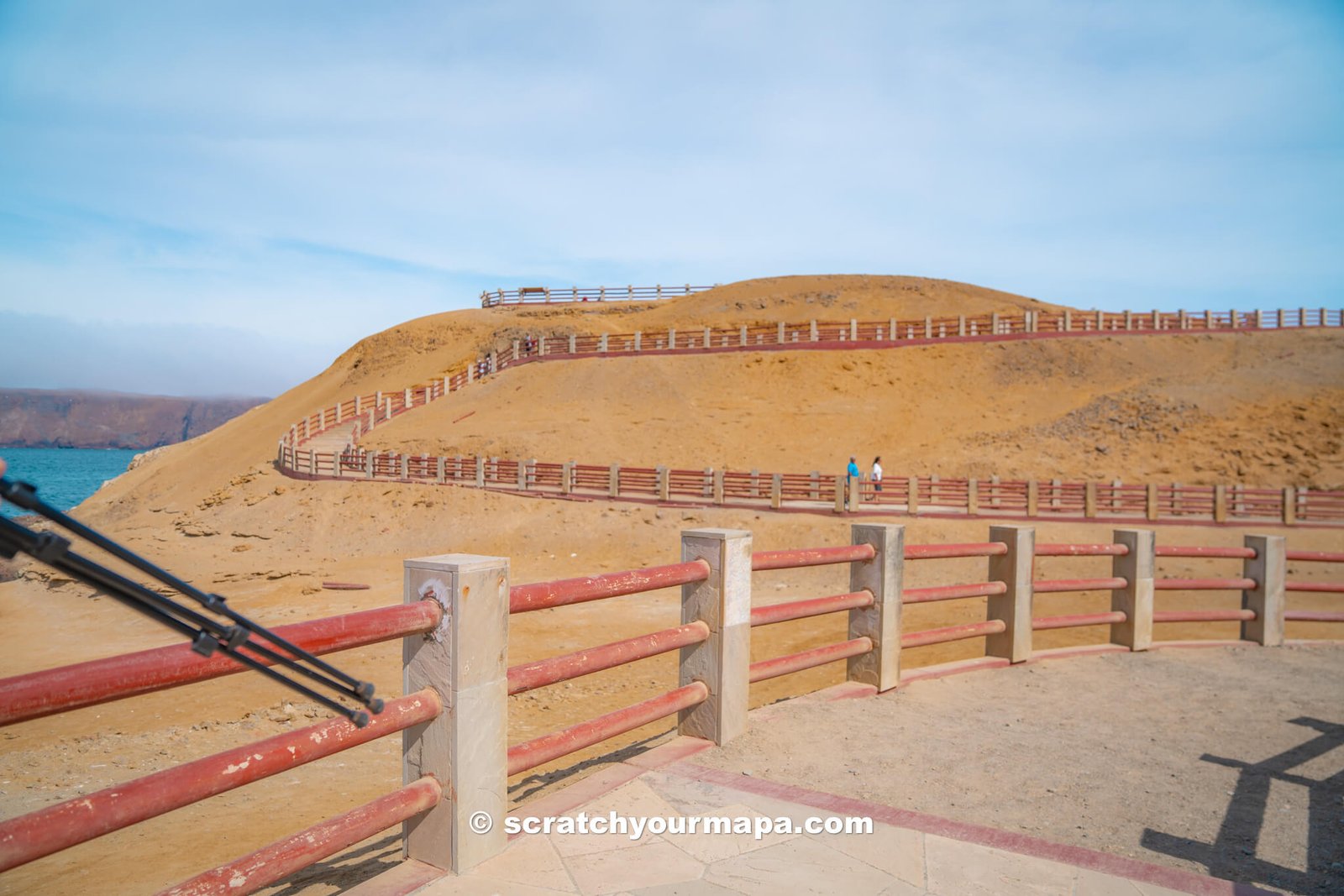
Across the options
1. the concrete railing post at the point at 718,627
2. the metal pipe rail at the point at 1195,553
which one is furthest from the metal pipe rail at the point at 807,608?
the metal pipe rail at the point at 1195,553

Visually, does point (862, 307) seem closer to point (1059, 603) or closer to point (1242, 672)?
point (1059, 603)

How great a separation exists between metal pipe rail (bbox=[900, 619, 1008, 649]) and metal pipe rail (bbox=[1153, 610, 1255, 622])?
208 centimetres

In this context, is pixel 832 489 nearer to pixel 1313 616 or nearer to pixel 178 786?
pixel 1313 616

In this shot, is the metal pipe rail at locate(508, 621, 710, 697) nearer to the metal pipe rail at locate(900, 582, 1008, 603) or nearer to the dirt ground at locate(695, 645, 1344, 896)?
the dirt ground at locate(695, 645, 1344, 896)

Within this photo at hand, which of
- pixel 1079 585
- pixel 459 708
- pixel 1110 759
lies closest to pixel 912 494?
pixel 1079 585

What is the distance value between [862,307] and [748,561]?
2519 inches

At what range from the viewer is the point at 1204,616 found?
31.7 ft

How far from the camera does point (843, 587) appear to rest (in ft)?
67.1

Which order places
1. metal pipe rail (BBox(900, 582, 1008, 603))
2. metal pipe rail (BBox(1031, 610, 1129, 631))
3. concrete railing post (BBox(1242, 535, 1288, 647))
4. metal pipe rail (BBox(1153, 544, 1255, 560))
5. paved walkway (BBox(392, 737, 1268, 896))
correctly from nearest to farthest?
1. paved walkway (BBox(392, 737, 1268, 896))
2. metal pipe rail (BBox(900, 582, 1008, 603))
3. metal pipe rail (BBox(1031, 610, 1129, 631))
4. metal pipe rail (BBox(1153, 544, 1255, 560))
5. concrete railing post (BBox(1242, 535, 1288, 647))

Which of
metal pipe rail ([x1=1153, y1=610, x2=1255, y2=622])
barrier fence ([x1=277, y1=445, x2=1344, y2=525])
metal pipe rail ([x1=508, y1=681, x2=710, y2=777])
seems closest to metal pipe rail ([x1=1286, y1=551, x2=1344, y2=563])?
metal pipe rail ([x1=1153, y1=610, x2=1255, y2=622])

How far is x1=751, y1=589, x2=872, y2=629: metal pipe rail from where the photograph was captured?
20.2 feet

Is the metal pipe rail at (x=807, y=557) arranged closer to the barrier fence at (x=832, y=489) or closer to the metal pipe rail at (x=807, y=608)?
the metal pipe rail at (x=807, y=608)

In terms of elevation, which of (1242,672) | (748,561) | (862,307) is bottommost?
(1242,672)

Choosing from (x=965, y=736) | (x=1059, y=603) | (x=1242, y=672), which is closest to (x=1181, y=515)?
(x=1059, y=603)
